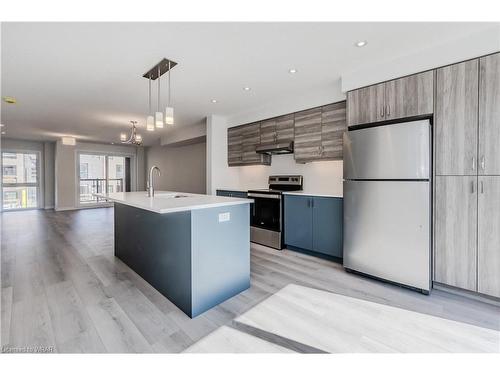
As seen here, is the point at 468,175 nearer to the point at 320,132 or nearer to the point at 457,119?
the point at 457,119

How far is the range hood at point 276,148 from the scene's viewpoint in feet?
12.7

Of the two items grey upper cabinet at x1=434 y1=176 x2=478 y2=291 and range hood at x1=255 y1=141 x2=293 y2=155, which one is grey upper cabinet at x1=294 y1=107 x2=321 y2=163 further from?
grey upper cabinet at x1=434 y1=176 x2=478 y2=291

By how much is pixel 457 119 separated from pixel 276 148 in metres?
2.33

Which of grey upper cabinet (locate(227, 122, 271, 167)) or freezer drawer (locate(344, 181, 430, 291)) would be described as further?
grey upper cabinet (locate(227, 122, 271, 167))

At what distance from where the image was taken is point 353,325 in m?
1.81

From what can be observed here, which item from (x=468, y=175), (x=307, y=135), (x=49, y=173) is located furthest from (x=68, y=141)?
(x=468, y=175)

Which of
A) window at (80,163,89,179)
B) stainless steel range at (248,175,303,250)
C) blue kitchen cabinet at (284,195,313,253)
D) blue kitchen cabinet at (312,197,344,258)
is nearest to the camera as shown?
blue kitchen cabinet at (312,197,344,258)

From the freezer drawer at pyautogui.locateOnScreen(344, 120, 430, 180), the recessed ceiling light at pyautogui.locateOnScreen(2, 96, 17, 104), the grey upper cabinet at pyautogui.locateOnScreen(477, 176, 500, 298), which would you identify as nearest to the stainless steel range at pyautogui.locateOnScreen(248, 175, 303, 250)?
the freezer drawer at pyautogui.locateOnScreen(344, 120, 430, 180)

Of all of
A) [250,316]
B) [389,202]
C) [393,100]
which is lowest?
[250,316]

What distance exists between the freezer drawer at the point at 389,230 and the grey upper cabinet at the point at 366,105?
2.54 feet

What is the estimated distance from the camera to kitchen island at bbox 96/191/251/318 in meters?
1.96

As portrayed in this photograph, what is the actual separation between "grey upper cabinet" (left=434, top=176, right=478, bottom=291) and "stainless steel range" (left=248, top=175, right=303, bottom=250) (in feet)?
6.44

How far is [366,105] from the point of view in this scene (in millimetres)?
2766
